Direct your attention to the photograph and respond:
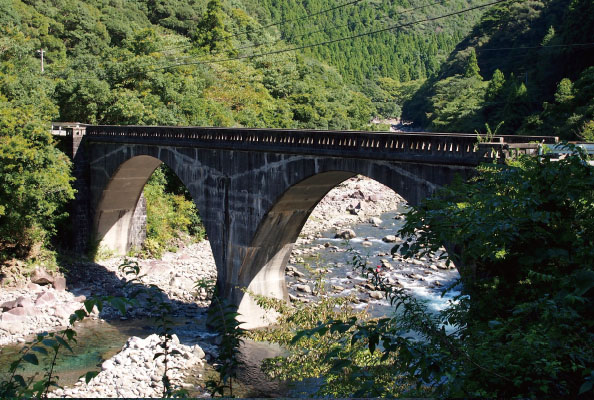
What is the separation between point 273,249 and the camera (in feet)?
78.1

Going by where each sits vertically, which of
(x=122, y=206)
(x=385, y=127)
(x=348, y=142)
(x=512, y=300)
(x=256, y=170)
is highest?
(x=385, y=127)

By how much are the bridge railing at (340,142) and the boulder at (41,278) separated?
7462 millimetres

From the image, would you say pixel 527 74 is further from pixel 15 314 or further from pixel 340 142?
pixel 15 314

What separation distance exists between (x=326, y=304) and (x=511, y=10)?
72.6 meters

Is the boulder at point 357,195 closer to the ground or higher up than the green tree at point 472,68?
closer to the ground

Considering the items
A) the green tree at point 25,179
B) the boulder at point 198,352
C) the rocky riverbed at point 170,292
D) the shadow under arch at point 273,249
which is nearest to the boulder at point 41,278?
the rocky riverbed at point 170,292

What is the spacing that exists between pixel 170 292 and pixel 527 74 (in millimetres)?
45661

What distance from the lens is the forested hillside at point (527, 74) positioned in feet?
141

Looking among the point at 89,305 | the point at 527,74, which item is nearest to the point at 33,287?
the point at 89,305

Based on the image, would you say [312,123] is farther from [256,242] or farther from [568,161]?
[568,161]

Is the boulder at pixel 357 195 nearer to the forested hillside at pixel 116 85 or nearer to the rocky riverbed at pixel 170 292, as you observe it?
the rocky riverbed at pixel 170 292

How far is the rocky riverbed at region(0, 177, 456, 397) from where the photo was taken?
62.4 feet

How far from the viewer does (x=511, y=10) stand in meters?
77.4

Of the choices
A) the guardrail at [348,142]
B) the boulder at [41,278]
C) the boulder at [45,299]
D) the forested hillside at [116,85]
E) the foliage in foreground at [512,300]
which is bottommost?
the boulder at [45,299]
